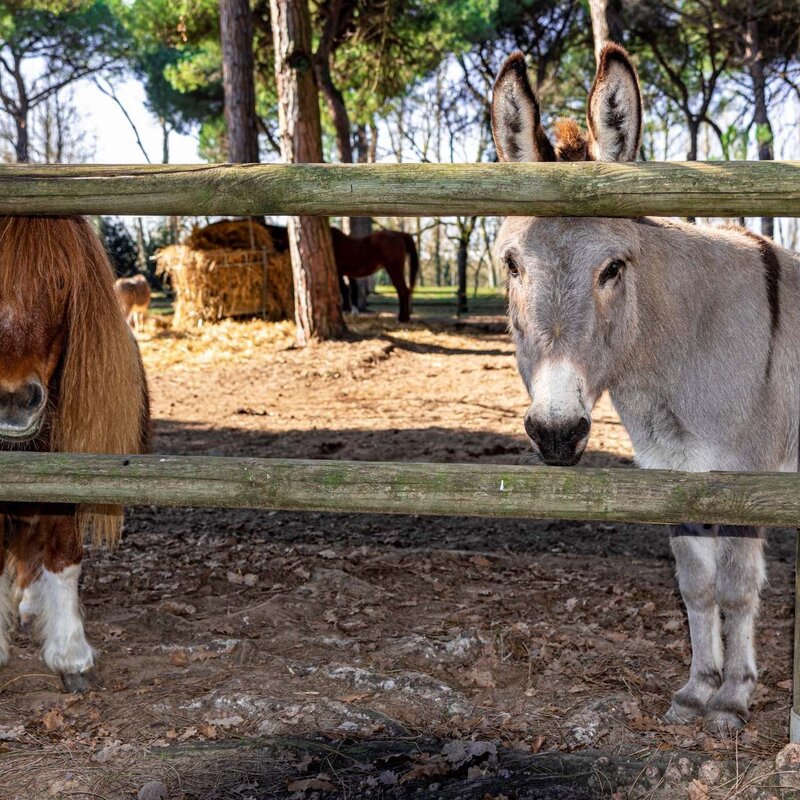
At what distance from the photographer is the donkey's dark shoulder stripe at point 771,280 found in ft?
9.82

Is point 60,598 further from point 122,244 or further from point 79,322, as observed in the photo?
point 122,244

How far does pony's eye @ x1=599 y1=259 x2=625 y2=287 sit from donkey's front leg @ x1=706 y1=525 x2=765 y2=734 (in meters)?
1.06

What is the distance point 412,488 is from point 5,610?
2.21 m

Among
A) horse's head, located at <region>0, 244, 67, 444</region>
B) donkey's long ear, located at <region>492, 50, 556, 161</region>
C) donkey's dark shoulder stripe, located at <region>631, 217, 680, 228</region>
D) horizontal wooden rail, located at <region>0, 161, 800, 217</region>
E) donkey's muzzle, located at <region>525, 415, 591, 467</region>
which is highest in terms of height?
donkey's long ear, located at <region>492, 50, 556, 161</region>

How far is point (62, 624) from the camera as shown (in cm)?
341

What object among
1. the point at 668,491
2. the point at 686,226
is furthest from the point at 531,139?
the point at 668,491

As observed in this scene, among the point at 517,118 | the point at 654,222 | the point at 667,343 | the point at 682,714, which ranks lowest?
→ the point at 682,714

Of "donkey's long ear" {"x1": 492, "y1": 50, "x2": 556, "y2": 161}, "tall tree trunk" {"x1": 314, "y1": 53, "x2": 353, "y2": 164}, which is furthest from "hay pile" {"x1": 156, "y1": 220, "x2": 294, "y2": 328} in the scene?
"donkey's long ear" {"x1": 492, "y1": 50, "x2": 556, "y2": 161}

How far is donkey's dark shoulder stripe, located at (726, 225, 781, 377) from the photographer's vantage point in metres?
2.99

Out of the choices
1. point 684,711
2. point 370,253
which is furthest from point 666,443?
point 370,253

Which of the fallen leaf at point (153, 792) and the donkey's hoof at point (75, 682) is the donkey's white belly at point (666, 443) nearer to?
the fallen leaf at point (153, 792)

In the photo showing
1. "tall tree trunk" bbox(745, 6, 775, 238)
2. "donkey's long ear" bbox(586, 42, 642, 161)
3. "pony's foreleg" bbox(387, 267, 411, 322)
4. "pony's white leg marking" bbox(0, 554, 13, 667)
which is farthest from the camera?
"tall tree trunk" bbox(745, 6, 775, 238)

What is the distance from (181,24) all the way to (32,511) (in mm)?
16541

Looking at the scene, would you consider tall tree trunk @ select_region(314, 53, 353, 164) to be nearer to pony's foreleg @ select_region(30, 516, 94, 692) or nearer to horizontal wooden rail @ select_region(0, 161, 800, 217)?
pony's foreleg @ select_region(30, 516, 94, 692)
